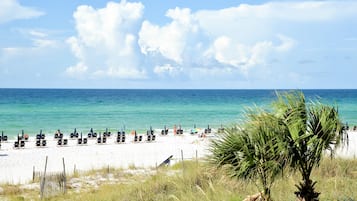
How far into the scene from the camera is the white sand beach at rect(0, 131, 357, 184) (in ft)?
72.5

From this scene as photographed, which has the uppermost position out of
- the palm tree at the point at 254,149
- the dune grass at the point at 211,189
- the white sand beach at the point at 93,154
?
the palm tree at the point at 254,149

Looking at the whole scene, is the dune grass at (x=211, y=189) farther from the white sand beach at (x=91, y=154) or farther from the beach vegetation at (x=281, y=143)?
the white sand beach at (x=91, y=154)

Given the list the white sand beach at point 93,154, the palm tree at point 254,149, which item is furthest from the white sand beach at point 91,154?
the palm tree at point 254,149

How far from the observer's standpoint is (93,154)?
27.9m

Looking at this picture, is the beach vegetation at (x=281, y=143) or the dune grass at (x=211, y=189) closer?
the beach vegetation at (x=281, y=143)

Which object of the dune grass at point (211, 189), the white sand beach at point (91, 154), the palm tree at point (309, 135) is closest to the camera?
the palm tree at point (309, 135)

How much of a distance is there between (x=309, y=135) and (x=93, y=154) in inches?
943

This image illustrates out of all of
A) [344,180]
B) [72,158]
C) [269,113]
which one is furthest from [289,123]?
[72,158]

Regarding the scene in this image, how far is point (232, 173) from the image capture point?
515 centimetres

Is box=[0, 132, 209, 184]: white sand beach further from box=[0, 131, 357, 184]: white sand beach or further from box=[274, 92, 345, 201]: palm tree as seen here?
box=[274, 92, 345, 201]: palm tree

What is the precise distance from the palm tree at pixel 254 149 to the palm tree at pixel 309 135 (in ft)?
0.41

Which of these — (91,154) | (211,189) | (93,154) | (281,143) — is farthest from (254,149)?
(91,154)

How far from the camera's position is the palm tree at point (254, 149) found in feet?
16.4

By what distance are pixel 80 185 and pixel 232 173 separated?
10427 mm
